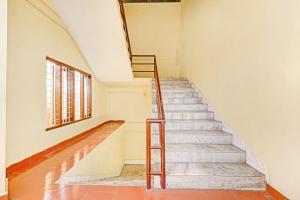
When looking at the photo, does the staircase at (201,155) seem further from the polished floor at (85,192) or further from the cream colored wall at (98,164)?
the cream colored wall at (98,164)

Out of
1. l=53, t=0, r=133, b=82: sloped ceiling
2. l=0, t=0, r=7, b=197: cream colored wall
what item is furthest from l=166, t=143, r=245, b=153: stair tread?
l=53, t=0, r=133, b=82: sloped ceiling

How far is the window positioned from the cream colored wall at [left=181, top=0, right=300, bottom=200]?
10.2ft

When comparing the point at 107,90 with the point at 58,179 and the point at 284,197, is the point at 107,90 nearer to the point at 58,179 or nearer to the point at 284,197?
the point at 58,179

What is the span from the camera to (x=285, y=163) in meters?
2.36

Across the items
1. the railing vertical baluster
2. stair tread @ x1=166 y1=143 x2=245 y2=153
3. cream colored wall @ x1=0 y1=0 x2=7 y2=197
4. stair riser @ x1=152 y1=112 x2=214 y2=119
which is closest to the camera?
cream colored wall @ x1=0 y1=0 x2=7 y2=197

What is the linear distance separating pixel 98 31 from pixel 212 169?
11.5ft

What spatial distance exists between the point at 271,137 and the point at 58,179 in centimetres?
261

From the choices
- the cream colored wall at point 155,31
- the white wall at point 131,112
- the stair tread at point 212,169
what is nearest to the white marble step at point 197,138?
the stair tread at point 212,169

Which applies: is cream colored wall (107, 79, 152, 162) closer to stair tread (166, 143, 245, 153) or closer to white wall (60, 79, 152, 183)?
white wall (60, 79, 152, 183)

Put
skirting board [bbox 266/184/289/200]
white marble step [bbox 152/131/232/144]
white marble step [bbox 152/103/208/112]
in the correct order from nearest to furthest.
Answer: skirting board [bbox 266/184/289/200]
white marble step [bbox 152/131/232/144]
white marble step [bbox 152/103/208/112]

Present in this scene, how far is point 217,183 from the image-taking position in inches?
110

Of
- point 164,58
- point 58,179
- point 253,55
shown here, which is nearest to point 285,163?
point 253,55

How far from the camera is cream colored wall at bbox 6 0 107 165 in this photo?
9.75 feet

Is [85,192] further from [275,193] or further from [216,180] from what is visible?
[275,193]
